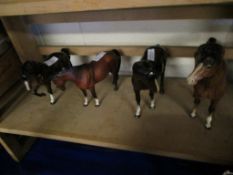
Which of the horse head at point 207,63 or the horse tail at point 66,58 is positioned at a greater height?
the horse head at point 207,63

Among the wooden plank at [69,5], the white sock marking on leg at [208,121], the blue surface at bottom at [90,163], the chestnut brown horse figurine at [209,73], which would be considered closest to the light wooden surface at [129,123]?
the white sock marking on leg at [208,121]

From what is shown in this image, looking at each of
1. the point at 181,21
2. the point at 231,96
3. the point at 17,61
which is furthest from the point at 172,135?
the point at 17,61

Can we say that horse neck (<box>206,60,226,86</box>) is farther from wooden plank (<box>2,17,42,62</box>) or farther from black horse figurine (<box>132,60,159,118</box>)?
wooden plank (<box>2,17,42,62</box>)

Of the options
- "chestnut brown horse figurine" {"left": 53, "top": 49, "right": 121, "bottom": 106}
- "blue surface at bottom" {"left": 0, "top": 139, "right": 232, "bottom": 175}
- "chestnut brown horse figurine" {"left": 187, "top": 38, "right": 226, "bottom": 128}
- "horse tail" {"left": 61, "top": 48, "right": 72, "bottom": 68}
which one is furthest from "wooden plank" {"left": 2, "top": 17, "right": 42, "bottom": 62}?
"chestnut brown horse figurine" {"left": 187, "top": 38, "right": 226, "bottom": 128}

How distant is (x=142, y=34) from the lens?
2.93ft

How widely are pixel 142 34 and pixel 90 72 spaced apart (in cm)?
26

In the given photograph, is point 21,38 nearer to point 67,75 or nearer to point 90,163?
point 67,75

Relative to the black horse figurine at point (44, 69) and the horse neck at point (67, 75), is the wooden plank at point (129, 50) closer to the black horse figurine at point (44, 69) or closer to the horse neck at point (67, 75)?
the black horse figurine at point (44, 69)

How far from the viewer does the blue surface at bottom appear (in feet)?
3.02

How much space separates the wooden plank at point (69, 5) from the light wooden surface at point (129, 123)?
0.39 metres

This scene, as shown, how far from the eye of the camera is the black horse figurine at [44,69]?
785mm

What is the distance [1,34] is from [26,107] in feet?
1.06

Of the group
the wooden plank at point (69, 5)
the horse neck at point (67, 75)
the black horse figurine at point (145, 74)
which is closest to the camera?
the wooden plank at point (69, 5)

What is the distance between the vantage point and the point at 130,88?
3.09 feet
